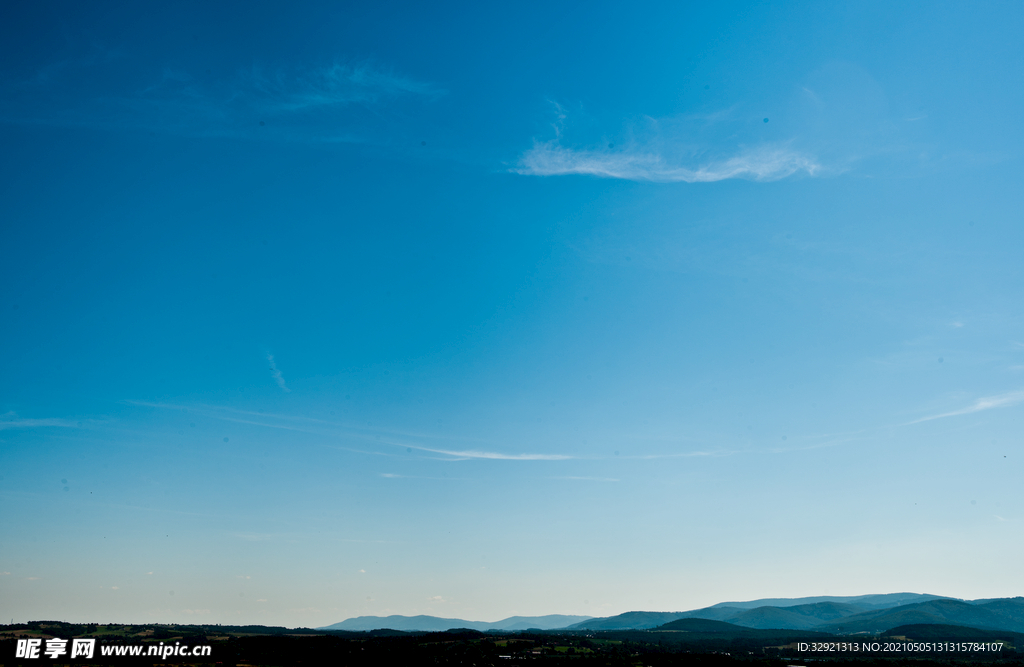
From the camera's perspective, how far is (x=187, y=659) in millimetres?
192375

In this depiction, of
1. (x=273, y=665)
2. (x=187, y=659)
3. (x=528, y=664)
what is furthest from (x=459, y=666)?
(x=187, y=659)

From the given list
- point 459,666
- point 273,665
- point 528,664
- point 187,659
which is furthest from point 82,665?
point 528,664

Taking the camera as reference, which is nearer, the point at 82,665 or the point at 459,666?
the point at 82,665

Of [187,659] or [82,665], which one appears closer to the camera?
[82,665]

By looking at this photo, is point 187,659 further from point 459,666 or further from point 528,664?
point 528,664

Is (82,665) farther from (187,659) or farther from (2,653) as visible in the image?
(2,653)

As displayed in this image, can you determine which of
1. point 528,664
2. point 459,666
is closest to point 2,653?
point 459,666

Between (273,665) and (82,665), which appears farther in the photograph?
(273,665)

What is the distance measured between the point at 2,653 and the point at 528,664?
17178 centimetres

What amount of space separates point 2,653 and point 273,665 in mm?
87670

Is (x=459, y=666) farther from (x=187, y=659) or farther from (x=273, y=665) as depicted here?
(x=187, y=659)

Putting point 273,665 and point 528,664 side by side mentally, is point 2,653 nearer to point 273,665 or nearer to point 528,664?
point 273,665

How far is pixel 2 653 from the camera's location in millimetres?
195500

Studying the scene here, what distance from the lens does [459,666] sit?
192625 millimetres
